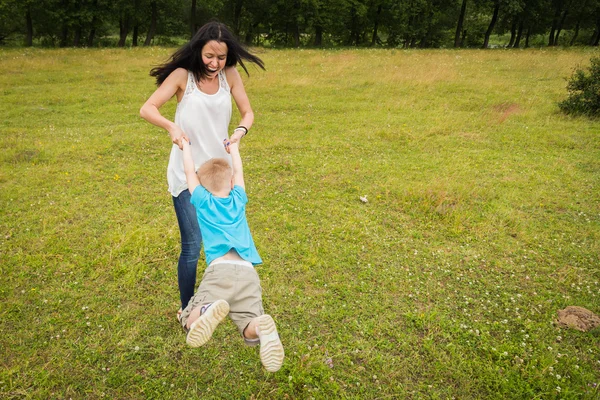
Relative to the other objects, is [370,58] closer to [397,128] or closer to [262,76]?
[262,76]

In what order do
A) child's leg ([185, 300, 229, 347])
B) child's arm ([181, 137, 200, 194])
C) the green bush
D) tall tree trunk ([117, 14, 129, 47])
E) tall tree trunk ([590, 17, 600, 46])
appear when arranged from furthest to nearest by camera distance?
1. tall tree trunk ([590, 17, 600, 46])
2. tall tree trunk ([117, 14, 129, 47])
3. the green bush
4. child's arm ([181, 137, 200, 194])
5. child's leg ([185, 300, 229, 347])

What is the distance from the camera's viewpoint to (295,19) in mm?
50844

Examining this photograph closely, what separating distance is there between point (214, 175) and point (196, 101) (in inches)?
31.8

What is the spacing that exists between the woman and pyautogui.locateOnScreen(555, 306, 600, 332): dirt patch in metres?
5.10

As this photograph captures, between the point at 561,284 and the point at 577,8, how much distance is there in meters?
55.1

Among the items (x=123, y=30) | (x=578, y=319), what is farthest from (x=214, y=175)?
(x=123, y=30)

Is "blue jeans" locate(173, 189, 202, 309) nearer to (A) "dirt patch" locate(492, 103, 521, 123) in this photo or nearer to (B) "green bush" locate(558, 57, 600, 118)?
(A) "dirt patch" locate(492, 103, 521, 123)

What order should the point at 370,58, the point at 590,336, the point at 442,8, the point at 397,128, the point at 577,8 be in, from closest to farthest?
the point at 590,336 < the point at 397,128 < the point at 370,58 < the point at 577,8 < the point at 442,8

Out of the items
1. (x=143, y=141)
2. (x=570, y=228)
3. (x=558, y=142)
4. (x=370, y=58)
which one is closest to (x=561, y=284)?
(x=570, y=228)

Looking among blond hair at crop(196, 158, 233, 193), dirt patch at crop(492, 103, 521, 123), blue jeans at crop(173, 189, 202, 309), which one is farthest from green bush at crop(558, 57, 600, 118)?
blue jeans at crop(173, 189, 202, 309)

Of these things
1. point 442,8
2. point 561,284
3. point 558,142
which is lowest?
point 561,284

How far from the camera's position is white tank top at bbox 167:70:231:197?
3.78m

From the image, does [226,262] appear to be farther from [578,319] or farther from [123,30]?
[123,30]

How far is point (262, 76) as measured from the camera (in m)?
21.7
